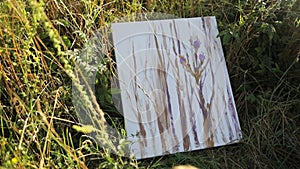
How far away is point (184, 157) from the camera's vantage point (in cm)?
191

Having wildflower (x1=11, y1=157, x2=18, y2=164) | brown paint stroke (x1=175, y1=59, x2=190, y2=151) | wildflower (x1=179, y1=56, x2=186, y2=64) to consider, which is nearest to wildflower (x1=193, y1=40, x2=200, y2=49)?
wildflower (x1=179, y1=56, x2=186, y2=64)

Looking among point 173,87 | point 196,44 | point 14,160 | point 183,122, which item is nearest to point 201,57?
point 196,44

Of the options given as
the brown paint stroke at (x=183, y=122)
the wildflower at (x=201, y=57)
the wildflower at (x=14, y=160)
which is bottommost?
the brown paint stroke at (x=183, y=122)

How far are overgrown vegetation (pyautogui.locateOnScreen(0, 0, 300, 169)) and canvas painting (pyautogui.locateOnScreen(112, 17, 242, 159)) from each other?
55 mm

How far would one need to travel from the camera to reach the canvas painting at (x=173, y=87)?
6.46 feet

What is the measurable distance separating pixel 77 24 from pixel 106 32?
5.3 inches

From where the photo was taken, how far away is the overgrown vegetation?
1.69 metres

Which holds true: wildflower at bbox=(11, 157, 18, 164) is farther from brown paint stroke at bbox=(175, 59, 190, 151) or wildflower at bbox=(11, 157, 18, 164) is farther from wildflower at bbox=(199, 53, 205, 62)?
wildflower at bbox=(199, 53, 205, 62)

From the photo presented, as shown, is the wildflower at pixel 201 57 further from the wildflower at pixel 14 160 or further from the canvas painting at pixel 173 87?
the wildflower at pixel 14 160

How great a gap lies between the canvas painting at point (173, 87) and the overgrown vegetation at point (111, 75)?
0.18ft

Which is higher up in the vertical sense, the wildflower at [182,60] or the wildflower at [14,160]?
the wildflower at [182,60]

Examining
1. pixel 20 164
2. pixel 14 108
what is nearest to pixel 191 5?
pixel 14 108

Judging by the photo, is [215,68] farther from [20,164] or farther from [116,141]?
[20,164]

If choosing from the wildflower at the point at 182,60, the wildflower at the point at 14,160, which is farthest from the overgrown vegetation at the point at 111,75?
the wildflower at the point at 182,60
